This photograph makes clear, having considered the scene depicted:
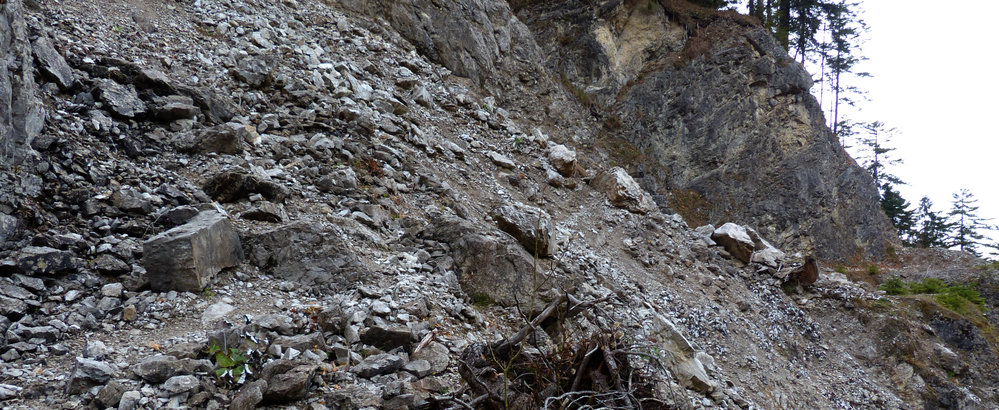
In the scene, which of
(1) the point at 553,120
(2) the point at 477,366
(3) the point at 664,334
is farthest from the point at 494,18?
(2) the point at 477,366

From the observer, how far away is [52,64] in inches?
252

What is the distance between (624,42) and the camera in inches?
794

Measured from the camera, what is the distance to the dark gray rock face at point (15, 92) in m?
4.94

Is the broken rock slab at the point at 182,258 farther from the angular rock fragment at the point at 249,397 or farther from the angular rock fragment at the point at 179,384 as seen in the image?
the angular rock fragment at the point at 249,397

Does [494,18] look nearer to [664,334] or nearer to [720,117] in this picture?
[720,117]

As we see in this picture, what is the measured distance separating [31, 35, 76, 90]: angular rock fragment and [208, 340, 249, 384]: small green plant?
4749 mm

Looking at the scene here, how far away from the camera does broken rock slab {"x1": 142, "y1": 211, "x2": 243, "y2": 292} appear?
491cm

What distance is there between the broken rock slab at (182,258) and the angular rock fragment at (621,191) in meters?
9.56

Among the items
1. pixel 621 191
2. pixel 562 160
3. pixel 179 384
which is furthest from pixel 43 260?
pixel 621 191

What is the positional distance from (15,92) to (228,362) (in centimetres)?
388

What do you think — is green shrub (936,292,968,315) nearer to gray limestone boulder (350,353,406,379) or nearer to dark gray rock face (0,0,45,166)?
gray limestone boulder (350,353,406,379)

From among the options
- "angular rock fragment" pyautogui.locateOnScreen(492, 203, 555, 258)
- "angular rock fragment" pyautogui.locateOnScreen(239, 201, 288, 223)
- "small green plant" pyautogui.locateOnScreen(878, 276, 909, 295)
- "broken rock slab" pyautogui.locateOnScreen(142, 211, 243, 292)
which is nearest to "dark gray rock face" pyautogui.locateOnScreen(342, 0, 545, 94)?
"angular rock fragment" pyautogui.locateOnScreen(492, 203, 555, 258)

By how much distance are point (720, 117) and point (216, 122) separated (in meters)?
16.4

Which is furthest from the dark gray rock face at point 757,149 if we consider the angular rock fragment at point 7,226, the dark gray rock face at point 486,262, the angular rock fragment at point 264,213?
the angular rock fragment at point 7,226
